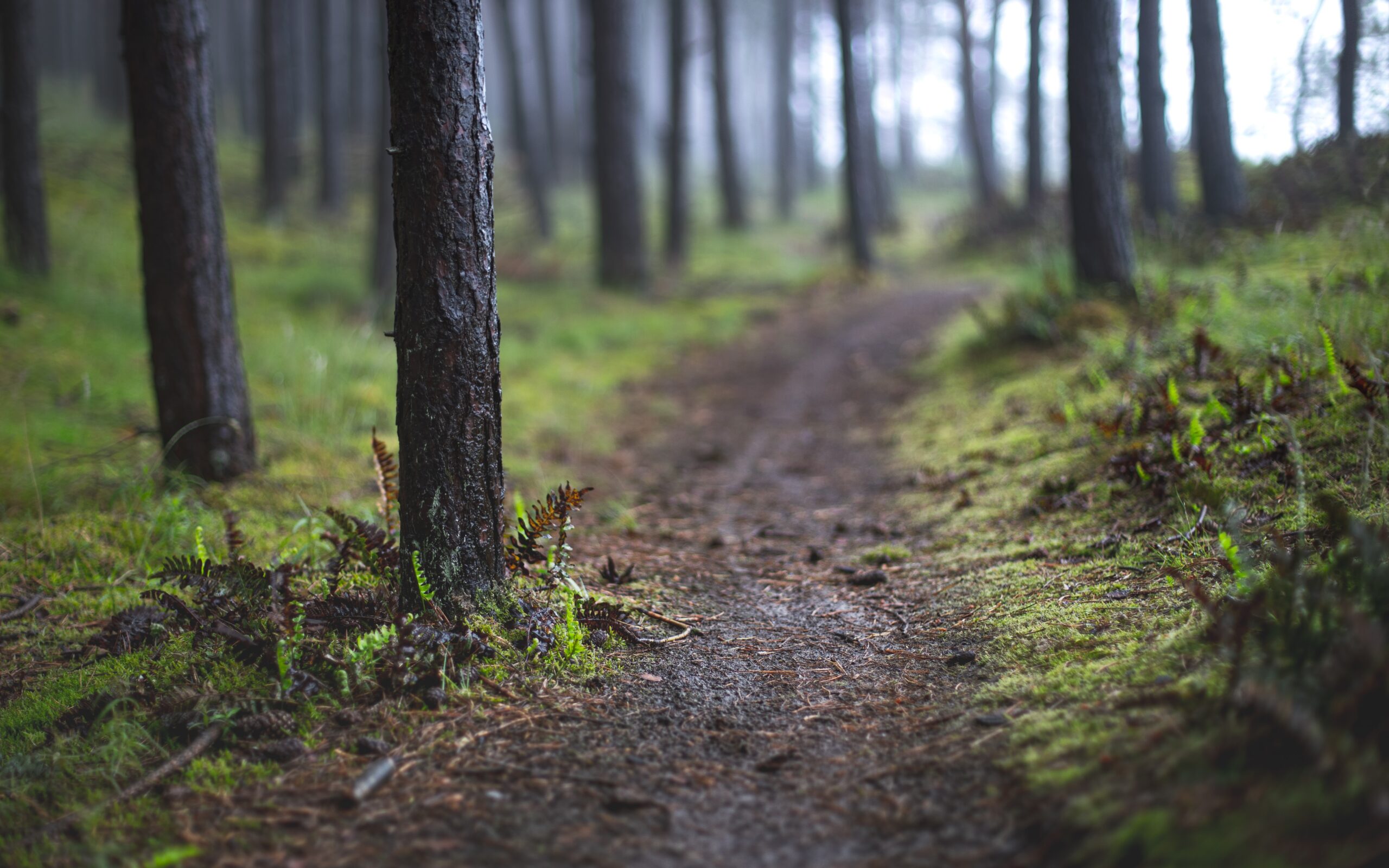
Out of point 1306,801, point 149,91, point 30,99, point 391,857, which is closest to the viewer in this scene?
point 1306,801

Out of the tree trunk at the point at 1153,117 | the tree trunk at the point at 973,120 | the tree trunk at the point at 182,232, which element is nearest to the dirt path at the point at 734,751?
the tree trunk at the point at 182,232

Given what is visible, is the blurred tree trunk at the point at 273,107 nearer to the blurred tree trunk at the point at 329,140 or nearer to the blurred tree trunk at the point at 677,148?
the blurred tree trunk at the point at 329,140

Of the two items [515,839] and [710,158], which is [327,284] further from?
[710,158]

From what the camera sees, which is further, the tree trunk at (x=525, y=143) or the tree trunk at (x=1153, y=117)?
the tree trunk at (x=525, y=143)

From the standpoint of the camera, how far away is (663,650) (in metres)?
2.85

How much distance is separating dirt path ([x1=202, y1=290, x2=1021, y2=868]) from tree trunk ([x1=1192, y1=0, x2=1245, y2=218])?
29.3ft

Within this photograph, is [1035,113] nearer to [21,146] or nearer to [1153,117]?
[1153,117]

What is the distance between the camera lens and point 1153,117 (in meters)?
11.0

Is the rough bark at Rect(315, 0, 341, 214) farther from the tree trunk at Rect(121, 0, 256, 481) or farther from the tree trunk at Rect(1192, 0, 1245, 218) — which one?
the tree trunk at Rect(1192, 0, 1245, 218)

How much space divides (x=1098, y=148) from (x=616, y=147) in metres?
7.19

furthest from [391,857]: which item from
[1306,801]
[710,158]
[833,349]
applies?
[710,158]

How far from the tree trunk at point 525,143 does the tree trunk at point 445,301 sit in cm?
1489

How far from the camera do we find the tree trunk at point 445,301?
8.39ft

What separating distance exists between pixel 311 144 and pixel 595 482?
2218 cm
